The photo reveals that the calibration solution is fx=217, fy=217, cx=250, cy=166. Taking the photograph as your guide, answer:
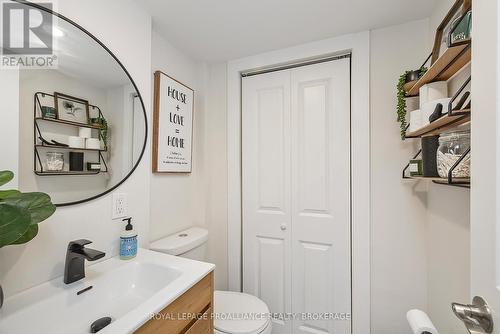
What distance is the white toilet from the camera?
117 centimetres

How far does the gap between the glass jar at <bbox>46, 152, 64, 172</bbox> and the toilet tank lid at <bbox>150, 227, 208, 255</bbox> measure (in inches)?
24.7

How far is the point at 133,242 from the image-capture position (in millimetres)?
1038

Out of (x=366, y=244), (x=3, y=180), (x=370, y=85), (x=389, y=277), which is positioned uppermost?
(x=370, y=85)

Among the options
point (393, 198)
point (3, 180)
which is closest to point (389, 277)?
point (393, 198)

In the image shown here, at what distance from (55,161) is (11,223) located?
16.9 inches

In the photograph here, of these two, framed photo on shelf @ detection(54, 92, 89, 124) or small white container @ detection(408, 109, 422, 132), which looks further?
small white container @ detection(408, 109, 422, 132)

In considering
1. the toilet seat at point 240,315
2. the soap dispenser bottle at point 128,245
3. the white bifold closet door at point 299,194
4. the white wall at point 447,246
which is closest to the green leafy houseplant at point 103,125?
the soap dispenser bottle at point 128,245

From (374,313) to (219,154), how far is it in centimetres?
151

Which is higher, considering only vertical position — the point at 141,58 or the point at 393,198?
the point at 141,58

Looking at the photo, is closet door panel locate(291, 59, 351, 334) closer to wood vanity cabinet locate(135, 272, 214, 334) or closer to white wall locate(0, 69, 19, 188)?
wood vanity cabinet locate(135, 272, 214, 334)

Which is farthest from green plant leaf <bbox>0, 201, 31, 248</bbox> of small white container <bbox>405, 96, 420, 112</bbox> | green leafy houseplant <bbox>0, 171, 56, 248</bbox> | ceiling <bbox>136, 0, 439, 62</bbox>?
small white container <bbox>405, 96, 420, 112</bbox>

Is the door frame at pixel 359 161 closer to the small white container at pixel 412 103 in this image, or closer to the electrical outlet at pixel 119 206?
the small white container at pixel 412 103

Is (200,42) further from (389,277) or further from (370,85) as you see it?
(389,277)

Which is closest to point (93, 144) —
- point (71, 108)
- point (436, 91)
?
point (71, 108)
